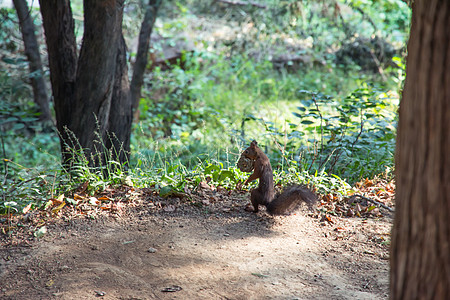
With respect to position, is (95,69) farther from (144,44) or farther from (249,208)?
(144,44)

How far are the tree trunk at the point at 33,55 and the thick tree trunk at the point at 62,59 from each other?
2.21 metres

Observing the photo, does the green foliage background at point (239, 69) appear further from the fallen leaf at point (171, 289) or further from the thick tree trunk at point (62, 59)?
the fallen leaf at point (171, 289)

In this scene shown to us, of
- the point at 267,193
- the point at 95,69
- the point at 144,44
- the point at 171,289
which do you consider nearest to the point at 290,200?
the point at 267,193

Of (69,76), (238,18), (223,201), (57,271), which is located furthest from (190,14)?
(57,271)

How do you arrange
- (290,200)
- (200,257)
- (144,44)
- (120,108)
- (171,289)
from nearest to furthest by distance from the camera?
1. (171,289)
2. (200,257)
3. (290,200)
4. (120,108)
5. (144,44)

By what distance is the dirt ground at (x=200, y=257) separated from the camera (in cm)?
290

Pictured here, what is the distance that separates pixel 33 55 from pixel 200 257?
7.47m

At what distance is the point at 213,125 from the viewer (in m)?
10.5

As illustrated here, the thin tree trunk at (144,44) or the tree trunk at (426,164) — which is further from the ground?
the thin tree trunk at (144,44)

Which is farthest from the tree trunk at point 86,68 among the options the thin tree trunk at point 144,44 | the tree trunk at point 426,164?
the tree trunk at point 426,164

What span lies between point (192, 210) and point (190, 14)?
1160 centimetres

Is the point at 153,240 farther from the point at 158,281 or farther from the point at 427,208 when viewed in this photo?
the point at 427,208

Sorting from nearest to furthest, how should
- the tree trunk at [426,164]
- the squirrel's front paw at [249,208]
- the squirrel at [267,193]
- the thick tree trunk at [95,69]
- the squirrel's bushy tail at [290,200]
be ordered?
1. the tree trunk at [426,164]
2. the squirrel's bushy tail at [290,200]
3. the squirrel at [267,193]
4. the squirrel's front paw at [249,208]
5. the thick tree trunk at [95,69]

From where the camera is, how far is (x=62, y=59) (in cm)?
525
